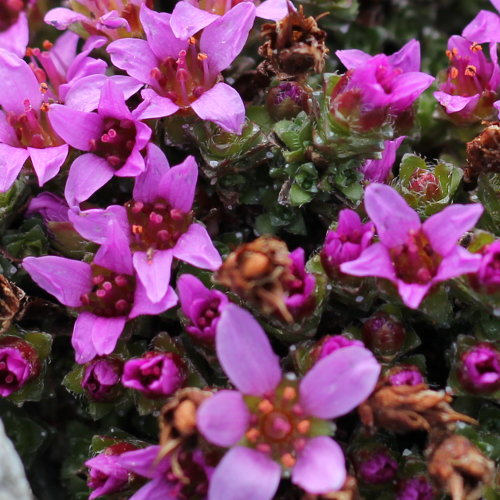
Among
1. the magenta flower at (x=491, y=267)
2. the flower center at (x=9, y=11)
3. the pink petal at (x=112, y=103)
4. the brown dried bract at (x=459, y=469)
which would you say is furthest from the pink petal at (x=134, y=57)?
the brown dried bract at (x=459, y=469)

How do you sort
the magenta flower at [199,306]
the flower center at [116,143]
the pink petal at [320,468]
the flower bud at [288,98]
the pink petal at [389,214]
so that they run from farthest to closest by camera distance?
the flower bud at [288,98]
the flower center at [116,143]
the magenta flower at [199,306]
the pink petal at [389,214]
the pink petal at [320,468]

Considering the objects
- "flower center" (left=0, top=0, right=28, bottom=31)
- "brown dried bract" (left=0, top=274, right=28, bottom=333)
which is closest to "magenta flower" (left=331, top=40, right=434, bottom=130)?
"brown dried bract" (left=0, top=274, right=28, bottom=333)

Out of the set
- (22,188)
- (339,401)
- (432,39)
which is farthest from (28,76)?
(432,39)

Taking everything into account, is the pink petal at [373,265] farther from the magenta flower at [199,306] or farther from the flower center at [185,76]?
the flower center at [185,76]

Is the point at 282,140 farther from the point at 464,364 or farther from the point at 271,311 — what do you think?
the point at 464,364

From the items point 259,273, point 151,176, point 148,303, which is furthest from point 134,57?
point 259,273

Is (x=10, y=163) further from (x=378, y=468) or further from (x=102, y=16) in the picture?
(x=378, y=468)
